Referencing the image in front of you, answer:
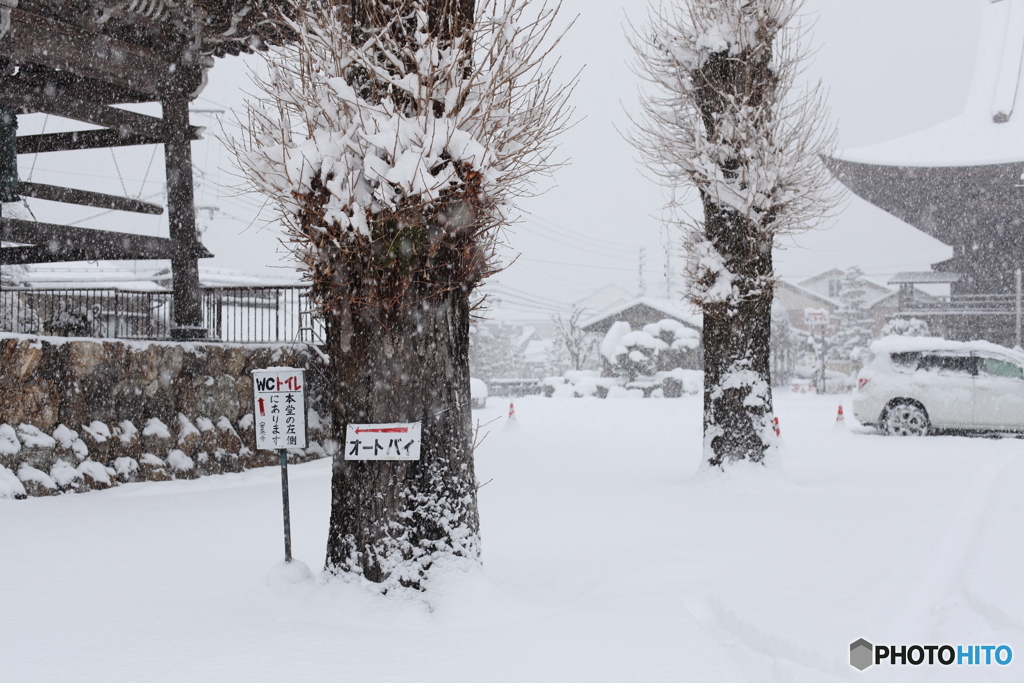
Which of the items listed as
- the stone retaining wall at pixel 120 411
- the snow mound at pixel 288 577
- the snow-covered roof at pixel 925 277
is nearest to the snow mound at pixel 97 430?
the stone retaining wall at pixel 120 411

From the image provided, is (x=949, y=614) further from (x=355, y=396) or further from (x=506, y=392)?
(x=506, y=392)

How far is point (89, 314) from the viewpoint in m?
9.43

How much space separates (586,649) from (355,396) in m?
1.71

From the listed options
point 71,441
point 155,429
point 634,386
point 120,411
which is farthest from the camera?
point 634,386

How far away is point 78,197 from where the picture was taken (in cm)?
1024

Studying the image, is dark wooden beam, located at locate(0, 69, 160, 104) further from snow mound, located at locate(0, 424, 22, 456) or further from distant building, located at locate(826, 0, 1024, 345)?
distant building, located at locate(826, 0, 1024, 345)

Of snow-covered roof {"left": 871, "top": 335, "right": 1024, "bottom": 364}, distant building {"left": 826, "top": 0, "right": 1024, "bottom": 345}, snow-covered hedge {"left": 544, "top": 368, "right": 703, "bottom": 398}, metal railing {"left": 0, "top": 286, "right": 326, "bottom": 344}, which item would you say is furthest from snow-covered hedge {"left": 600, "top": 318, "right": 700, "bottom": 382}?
metal railing {"left": 0, "top": 286, "right": 326, "bottom": 344}

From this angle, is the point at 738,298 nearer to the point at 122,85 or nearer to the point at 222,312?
the point at 222,312

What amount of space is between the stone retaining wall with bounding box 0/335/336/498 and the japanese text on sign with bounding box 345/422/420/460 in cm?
260

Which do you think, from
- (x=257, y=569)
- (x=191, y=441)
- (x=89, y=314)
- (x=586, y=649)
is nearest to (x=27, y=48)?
(x=89, y=314)

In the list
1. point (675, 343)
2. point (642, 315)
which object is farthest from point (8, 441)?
point (642, 315)

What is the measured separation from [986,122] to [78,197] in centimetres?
2334

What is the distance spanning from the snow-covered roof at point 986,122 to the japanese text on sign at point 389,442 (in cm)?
1991

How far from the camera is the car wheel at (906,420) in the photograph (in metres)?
12.8
